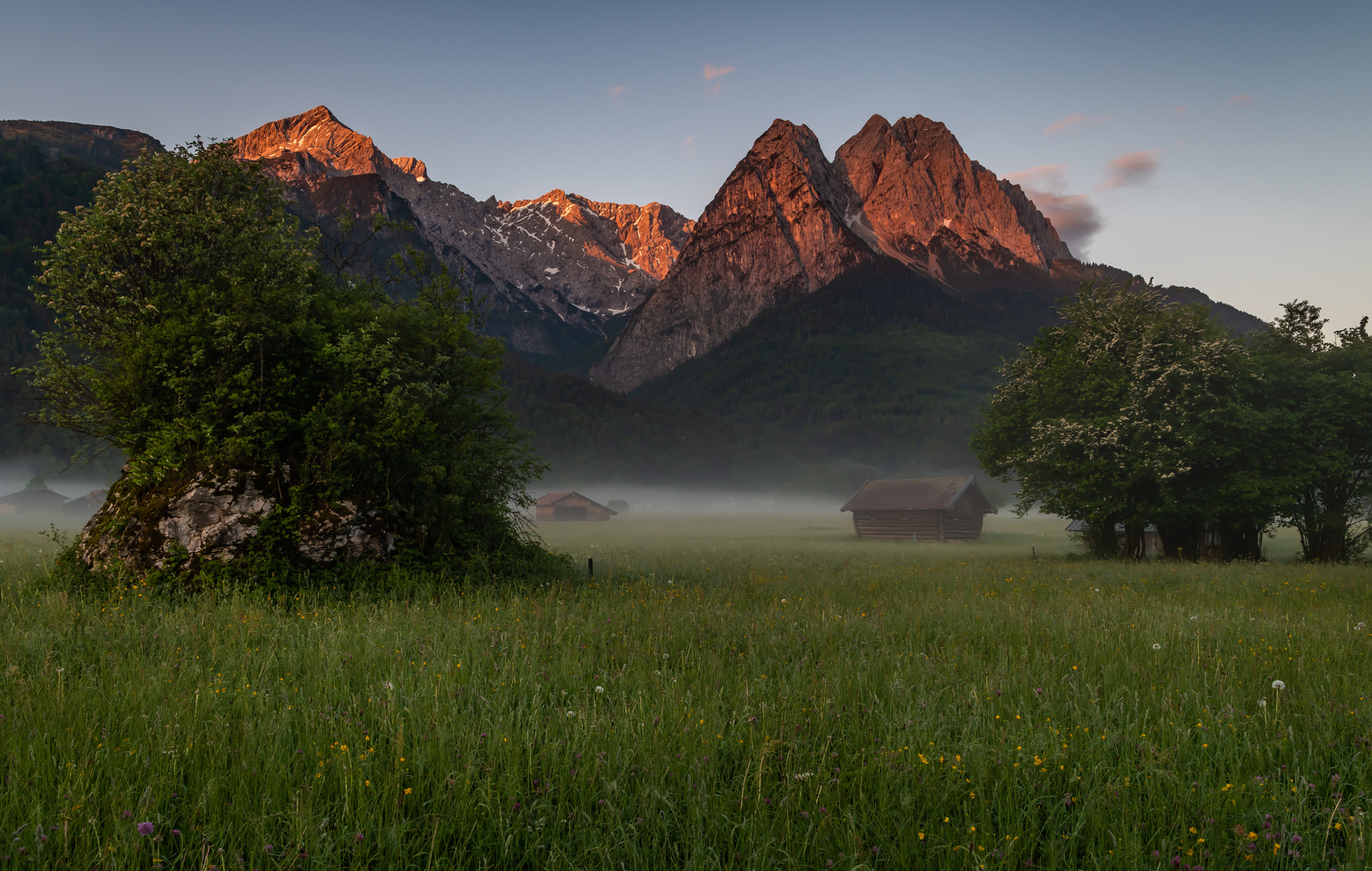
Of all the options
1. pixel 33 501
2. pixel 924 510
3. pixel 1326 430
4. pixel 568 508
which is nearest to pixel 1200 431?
pixel 1326 430

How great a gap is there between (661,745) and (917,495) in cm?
6716

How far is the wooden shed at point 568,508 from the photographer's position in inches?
4690

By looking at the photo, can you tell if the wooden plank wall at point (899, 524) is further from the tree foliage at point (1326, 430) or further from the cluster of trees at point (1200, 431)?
the tree foliage at point (1326, 430)

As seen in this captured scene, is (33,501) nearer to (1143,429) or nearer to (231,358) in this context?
(231,358)

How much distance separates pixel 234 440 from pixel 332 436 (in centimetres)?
162

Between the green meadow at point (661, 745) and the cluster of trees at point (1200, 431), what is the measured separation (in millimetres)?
19683

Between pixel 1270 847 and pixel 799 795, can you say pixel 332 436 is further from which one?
pixel 1270 847

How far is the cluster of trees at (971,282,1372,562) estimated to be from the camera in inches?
1012

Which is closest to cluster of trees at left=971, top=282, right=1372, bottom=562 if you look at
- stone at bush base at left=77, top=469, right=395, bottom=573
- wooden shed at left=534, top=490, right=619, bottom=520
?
stone at bush base at left=77, top=469, right=395, bottom=573

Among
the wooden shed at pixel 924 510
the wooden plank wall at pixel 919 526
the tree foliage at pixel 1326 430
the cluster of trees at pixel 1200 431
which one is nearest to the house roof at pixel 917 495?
the wooden shed at pixel 924 510

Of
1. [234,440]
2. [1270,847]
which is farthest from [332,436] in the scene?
[1270,847]

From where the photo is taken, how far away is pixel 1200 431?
26156mm

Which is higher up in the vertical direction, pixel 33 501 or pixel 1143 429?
pixel 1143 429

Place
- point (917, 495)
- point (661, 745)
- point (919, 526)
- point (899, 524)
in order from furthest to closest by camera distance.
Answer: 1. point (917, 495)
2. point (899, 524)
3. point (919, 526)
4. point (661, 745)
